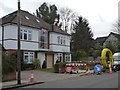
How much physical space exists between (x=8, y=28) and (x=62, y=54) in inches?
538

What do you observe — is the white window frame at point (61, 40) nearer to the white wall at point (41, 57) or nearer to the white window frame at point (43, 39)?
the white window frame at point (43, 39)

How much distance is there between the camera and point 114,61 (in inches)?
1490

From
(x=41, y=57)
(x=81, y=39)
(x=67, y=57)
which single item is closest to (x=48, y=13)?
(x=81, y=39)

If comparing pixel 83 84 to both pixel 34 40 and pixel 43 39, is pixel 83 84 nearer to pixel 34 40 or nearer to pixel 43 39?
pixel 34 40

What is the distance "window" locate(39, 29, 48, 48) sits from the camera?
4022 cm

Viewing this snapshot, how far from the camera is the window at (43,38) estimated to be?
1584 inches

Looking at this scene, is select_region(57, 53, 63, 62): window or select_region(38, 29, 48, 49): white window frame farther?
select_region(57, 53, 63, 62): window

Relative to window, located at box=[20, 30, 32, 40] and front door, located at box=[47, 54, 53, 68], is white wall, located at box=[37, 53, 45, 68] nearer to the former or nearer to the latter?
front door, located at box=[47, 54, 53, 68]

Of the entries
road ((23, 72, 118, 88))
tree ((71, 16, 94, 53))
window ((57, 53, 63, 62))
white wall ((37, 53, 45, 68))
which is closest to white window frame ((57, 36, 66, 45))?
window ((57, 53, 63, 62))

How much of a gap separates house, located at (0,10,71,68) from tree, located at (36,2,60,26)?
22.7 metres

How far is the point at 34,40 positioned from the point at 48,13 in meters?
33.1

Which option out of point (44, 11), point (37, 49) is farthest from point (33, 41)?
point (44, 11)

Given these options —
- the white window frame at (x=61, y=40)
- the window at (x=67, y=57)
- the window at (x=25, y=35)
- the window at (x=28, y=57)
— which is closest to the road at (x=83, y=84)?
the window at (x=25, y=35)

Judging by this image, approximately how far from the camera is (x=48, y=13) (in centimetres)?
7044
